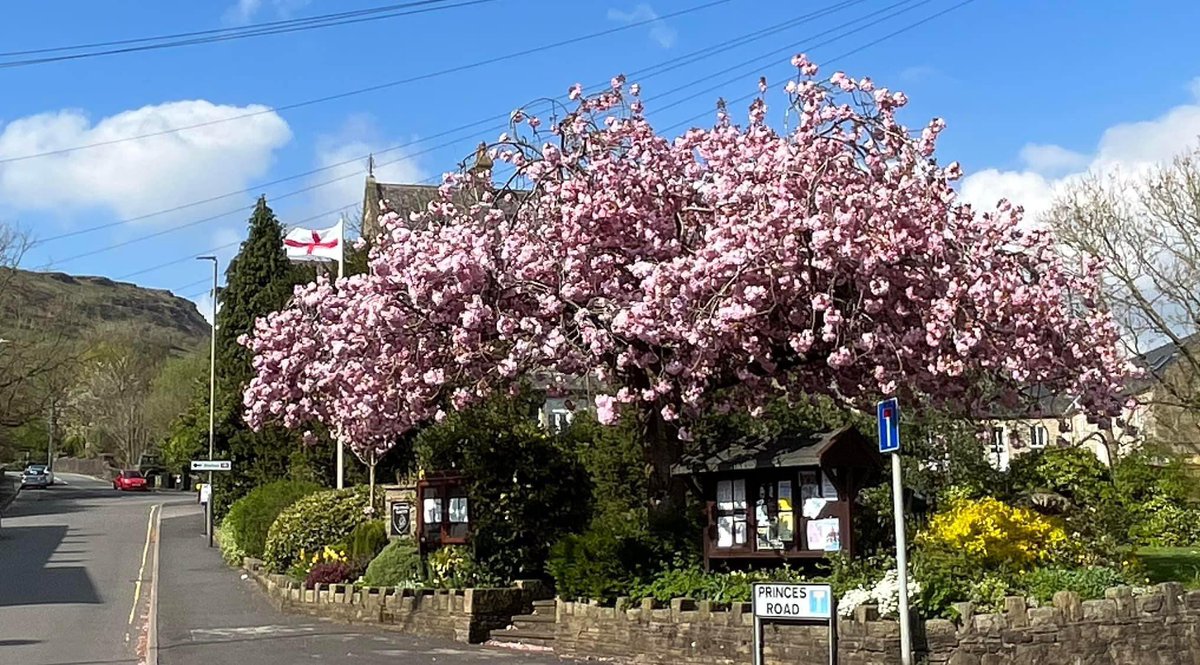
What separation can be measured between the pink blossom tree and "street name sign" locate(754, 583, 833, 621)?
3.39m

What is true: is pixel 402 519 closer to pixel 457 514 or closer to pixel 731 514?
pixel 457 514

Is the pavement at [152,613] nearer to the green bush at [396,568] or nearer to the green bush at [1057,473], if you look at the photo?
the green bush at [396,568]

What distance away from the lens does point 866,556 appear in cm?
1478

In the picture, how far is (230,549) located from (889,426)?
92.7 ft

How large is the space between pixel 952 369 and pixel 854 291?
1.42m

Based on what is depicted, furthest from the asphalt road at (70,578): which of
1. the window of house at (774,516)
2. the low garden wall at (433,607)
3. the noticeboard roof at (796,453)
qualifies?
the window of house at (774,516)

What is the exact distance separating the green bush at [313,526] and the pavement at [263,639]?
992mm

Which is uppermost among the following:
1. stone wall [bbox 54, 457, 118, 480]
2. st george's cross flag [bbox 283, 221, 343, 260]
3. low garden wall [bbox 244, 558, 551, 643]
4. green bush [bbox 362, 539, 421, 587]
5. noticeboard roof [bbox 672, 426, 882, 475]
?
st george's cross flag [bbox 283, 221, 343, 260]

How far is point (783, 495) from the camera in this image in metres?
15.1

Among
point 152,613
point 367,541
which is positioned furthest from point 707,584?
point 152,613

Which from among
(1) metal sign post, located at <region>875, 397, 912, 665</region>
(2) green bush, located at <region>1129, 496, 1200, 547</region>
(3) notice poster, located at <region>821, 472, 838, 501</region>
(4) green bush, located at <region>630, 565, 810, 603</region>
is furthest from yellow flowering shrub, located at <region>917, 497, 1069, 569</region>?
(2) green bush, located at <region>1129, 496, 1200, 547</region>

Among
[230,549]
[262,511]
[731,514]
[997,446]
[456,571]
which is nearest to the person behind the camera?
[731,514]

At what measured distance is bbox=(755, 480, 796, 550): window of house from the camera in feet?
49.4

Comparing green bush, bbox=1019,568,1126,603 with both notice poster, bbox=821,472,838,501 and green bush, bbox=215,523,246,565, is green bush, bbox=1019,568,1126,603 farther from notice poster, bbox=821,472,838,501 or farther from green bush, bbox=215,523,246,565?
green bush, bbox=215,523,246,565
